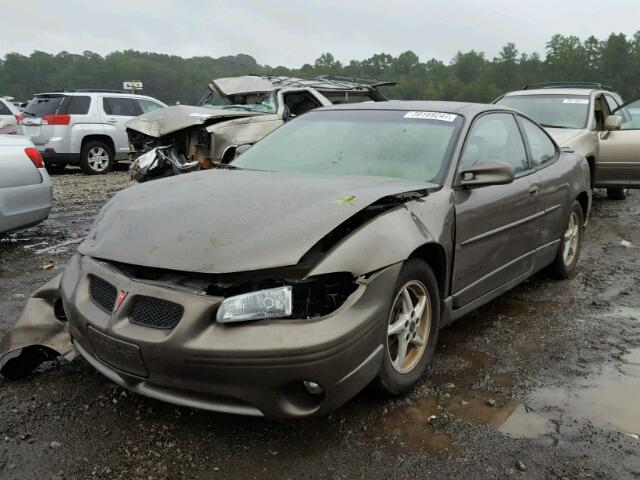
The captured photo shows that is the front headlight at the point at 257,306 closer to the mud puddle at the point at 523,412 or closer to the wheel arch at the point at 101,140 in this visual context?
the mud puddle at the point at 523,412

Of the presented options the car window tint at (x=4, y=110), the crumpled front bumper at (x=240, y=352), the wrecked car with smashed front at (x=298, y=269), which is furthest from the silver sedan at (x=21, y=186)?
the car window tint at (x=4, y=110)

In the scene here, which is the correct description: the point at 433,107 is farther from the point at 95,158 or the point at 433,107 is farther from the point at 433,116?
the point at 95,158

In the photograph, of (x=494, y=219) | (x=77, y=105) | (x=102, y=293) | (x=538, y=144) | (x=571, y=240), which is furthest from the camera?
(x=77, y=105)

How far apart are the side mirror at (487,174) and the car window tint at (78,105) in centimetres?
1096

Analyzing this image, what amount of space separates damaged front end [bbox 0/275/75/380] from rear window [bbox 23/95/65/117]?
10.3 meters

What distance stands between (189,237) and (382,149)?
1.52 m

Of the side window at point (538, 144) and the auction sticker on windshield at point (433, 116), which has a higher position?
the auction sticker on windshield at point (433, 116)

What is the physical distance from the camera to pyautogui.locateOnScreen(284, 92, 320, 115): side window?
9875mm

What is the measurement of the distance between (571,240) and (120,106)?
35.4 ft

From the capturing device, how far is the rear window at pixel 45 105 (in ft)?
40.3

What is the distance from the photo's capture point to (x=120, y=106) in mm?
13195

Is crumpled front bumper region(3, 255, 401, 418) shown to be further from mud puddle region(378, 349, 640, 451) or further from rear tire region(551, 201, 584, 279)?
rear tire region(551, 201, 584, 279)

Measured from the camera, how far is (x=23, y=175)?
589cm

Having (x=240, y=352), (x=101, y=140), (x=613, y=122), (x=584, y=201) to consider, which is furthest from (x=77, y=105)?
(x=240, y=352)
